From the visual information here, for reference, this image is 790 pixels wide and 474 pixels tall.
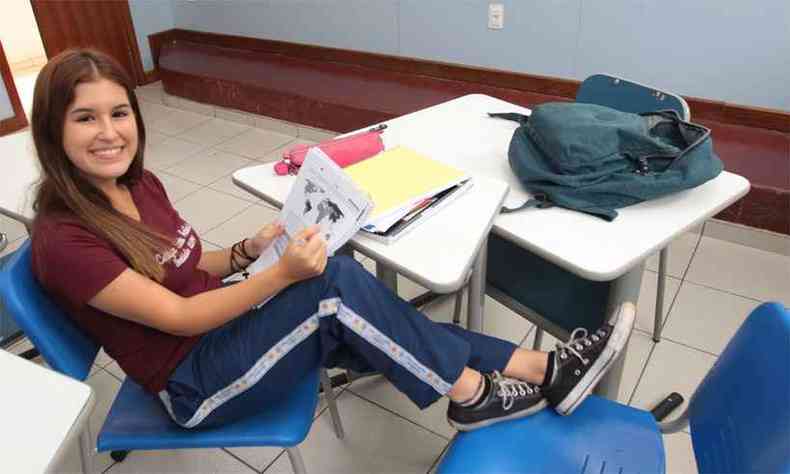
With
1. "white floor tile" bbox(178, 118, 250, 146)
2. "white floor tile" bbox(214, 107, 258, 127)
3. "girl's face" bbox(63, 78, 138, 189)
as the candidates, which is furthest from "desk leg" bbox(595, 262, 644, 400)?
"white floor tile" bbox(214, 107, 258, 127)

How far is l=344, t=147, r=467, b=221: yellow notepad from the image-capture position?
1.15 m

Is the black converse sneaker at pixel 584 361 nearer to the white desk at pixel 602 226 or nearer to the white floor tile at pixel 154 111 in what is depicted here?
the white desk at pixel 602 226

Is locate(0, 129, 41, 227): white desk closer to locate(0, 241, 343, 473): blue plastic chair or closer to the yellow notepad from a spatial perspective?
locate(0, 241, 343, 473): blue plastic chair

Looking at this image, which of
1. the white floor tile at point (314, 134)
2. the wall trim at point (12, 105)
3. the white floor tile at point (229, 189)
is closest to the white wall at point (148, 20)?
the wall trim at point (12, 105)

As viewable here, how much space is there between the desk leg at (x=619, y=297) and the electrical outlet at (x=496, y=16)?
2183mm

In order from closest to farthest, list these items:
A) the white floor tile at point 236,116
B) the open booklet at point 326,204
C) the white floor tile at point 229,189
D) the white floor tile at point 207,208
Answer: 1. the open booklet at point 326,204
2. the white floor tile at point 207,208
3. the white floor tile at point 229,189
4. the white floor tile at point 236,116

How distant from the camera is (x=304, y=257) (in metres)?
0.97

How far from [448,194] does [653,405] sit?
36.8 inches

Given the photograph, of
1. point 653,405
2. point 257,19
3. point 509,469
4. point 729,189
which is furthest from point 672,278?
point 257,19

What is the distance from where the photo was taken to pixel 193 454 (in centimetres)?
153

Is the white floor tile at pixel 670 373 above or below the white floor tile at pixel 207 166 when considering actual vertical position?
below

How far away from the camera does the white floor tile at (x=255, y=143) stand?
341 centimetres

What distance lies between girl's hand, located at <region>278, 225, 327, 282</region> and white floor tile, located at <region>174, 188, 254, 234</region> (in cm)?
172

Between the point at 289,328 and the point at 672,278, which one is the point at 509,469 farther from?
the point at 672,278
